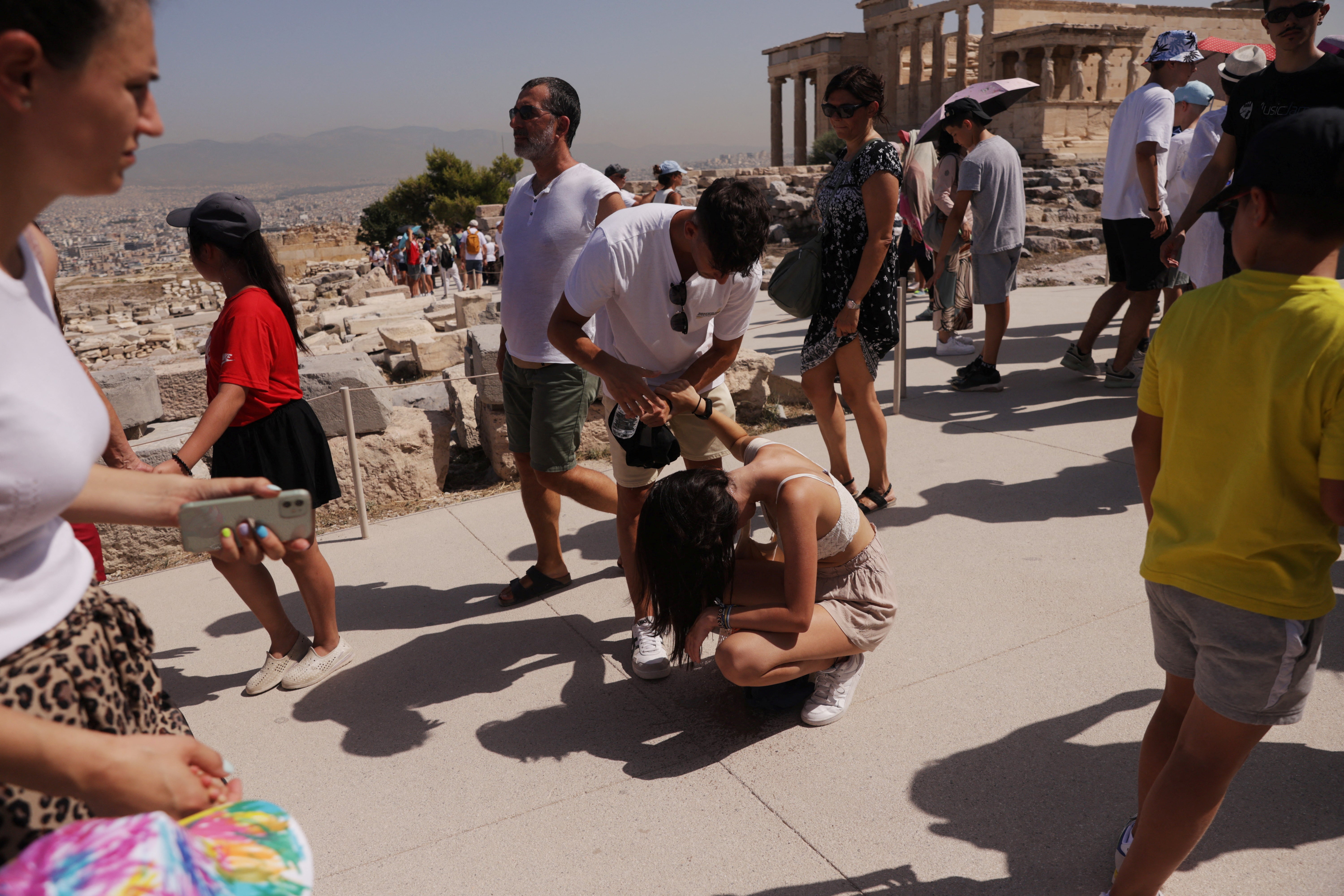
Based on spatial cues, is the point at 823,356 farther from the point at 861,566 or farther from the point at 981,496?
the point at 861,566

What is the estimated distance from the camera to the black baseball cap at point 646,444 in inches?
122

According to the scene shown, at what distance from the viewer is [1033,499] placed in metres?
4.38

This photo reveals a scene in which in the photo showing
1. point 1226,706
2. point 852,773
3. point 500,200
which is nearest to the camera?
point 1226,706

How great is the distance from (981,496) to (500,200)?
54.7m

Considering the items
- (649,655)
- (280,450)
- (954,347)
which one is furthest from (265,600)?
(954,347)

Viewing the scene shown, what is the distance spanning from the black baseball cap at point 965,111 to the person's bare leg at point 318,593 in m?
4.82

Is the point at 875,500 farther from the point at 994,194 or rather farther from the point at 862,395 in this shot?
the point at 994,194

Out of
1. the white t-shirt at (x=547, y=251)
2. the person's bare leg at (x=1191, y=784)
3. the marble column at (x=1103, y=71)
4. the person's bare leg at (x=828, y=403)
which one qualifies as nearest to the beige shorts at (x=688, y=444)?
the white t-shirt at (x=547, y=251)

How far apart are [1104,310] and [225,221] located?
547 centimetres

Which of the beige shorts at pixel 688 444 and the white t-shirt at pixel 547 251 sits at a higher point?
the white t-shirt at pixel 547 251

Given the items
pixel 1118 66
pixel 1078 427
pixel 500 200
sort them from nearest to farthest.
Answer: pixel 1078 427
pixel 1118 66
pixel 500 200

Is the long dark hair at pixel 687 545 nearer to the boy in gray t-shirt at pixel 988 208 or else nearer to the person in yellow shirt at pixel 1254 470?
the person in yellow shirt at pixel 1254 470

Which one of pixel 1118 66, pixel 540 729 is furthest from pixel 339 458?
pixel 1118 66

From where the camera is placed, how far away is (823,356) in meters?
4.17
